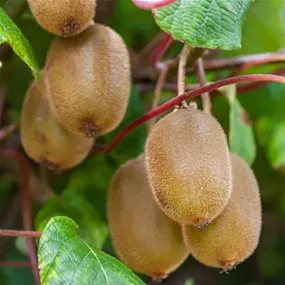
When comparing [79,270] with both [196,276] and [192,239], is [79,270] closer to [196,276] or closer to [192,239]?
[192,239]

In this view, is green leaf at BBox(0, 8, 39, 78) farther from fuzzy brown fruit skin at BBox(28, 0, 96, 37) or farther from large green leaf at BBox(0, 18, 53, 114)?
large green leaf at BBox(0, 18, 53, 114)

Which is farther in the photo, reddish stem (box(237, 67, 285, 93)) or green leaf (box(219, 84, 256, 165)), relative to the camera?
reddish stem (box(237, 67, 285, 93))

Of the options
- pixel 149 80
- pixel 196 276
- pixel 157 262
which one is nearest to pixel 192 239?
pixel 157 262

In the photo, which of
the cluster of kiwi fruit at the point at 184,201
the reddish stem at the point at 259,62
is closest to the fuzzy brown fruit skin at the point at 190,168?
the cluster of kiwi fruit at the point at 184,201

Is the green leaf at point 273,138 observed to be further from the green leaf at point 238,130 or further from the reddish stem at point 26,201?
the reddish stem at point 26,201

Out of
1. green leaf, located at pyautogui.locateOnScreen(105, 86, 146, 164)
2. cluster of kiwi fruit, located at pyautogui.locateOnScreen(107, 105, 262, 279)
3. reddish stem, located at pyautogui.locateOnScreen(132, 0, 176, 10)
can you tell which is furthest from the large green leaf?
reddish stem, located at pyautogui.locateOnScreen(132, 0, 176, 10)

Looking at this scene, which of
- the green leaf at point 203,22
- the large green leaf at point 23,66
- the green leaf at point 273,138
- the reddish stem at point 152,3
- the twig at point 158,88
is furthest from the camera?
the green leaf at point 273,138
